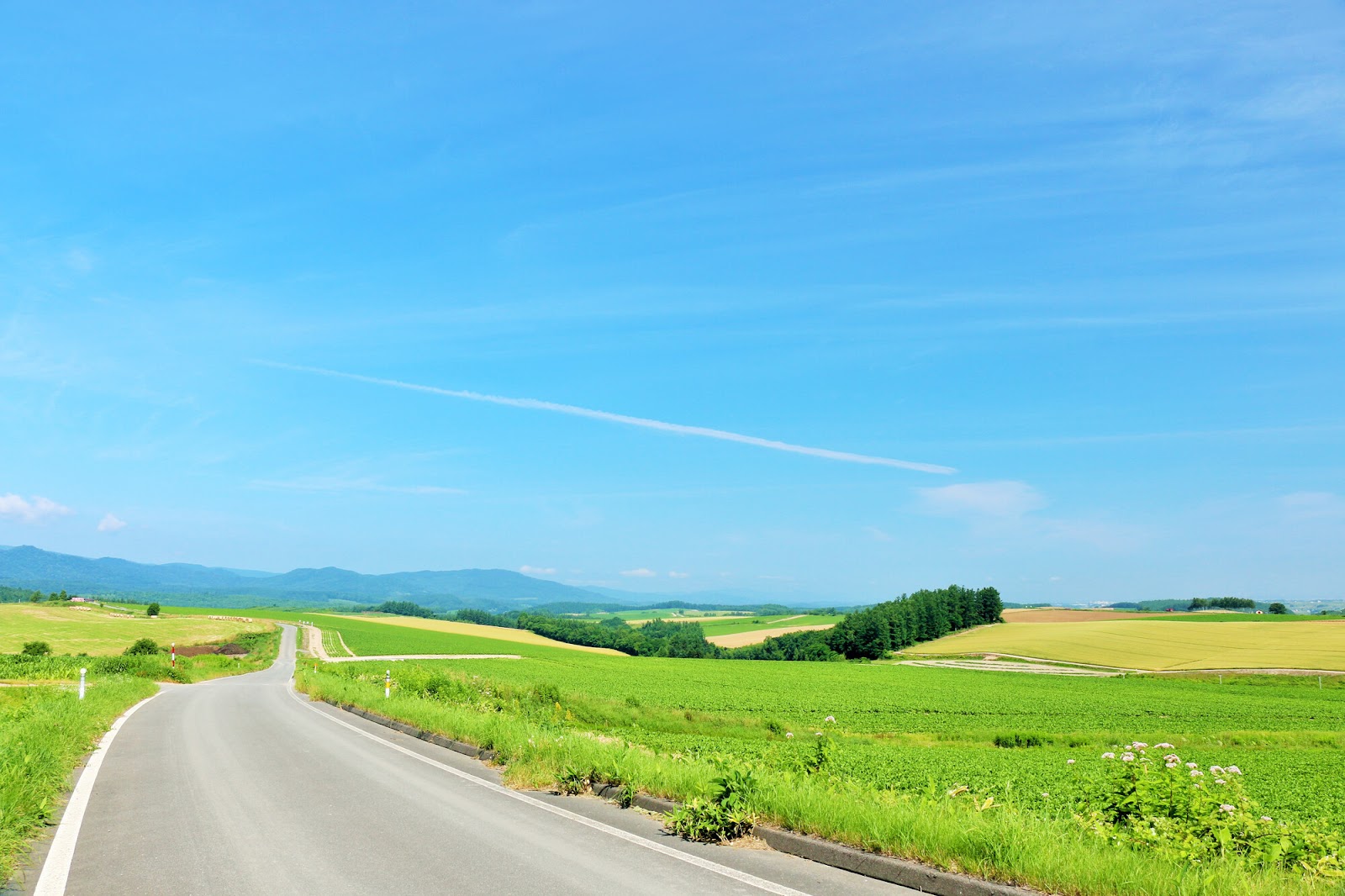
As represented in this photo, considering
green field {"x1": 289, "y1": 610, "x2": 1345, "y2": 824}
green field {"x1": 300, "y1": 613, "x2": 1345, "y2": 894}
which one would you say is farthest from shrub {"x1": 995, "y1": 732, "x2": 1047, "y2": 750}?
green field {"x1": 289, "y1": 610, "x2": 1345, "y2": 824}

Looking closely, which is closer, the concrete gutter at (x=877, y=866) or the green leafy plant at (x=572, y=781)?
the concrete gutter at (x=877, y=866)

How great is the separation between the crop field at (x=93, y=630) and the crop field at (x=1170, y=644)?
86179 mm

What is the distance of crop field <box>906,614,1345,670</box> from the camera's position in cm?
6912

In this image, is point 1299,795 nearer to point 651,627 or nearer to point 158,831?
point 158,831

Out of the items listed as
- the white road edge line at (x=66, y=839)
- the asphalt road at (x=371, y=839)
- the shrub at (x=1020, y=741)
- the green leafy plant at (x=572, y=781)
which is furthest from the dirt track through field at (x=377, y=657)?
the green leafy plant at (x=572, y=781)

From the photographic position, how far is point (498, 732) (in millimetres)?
14922

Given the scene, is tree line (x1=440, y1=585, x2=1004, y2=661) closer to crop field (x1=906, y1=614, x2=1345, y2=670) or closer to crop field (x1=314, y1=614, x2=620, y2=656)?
crop field (x1=906, y1=614, x2=1345, y2=670)

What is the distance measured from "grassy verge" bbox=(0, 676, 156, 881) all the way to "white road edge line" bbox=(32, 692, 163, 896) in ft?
0.72

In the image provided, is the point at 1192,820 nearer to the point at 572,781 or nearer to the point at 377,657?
the point at 572,781

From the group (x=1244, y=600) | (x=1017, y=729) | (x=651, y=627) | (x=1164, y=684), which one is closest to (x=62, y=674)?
(x=1017, y=729)

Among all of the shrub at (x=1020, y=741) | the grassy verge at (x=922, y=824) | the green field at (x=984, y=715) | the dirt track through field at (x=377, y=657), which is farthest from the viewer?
the dirt track through field at (x=377, y=657)

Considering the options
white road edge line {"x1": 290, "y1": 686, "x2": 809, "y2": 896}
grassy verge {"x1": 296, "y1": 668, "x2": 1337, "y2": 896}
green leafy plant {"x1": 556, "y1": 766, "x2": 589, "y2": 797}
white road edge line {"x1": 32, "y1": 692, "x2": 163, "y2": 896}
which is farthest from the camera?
green leafy plant {"x1": 556, "y1": 766, "x2": 589, "y2": 797}

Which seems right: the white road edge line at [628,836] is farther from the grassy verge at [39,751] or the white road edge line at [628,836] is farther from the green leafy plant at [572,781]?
the grassy verge at [39,751]

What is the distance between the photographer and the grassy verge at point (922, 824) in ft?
19.7
